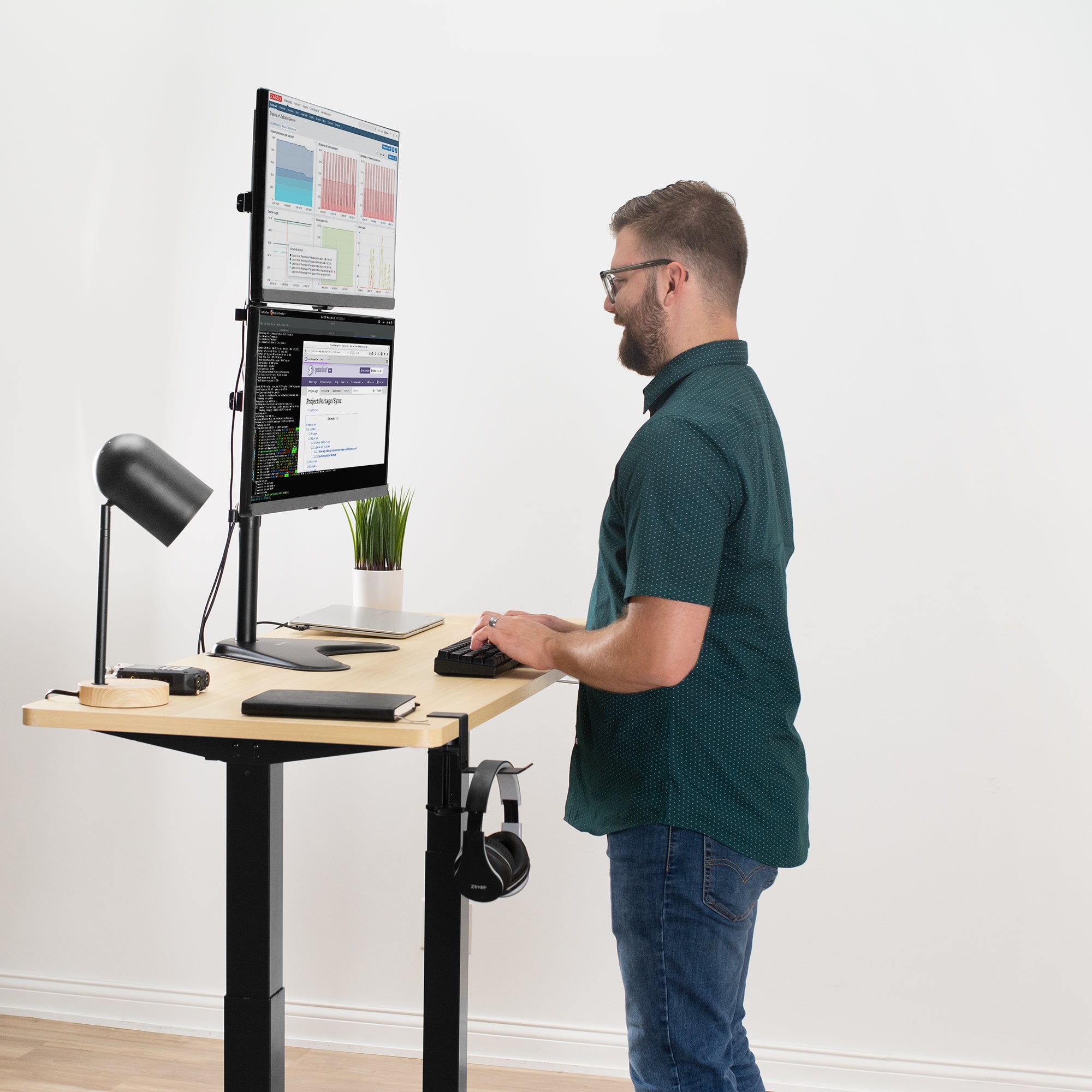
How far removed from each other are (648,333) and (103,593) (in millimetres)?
881

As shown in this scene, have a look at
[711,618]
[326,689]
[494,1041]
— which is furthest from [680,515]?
[494,1041]

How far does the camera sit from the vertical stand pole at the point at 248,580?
200cm

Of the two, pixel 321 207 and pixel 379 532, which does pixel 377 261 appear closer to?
pixel 321 207

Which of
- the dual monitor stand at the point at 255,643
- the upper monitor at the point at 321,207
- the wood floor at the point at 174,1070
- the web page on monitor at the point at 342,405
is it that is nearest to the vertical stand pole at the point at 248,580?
the dual monitor stand at the point at 255,643

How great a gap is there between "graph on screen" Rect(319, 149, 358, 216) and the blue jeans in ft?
3.93

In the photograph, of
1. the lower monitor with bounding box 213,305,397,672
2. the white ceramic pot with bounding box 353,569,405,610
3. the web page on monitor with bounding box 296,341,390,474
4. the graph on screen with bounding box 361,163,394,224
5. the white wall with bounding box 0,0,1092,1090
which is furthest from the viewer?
the white wall with bounding box 0,0,1092,1090

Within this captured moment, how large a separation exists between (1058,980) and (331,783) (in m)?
1.75

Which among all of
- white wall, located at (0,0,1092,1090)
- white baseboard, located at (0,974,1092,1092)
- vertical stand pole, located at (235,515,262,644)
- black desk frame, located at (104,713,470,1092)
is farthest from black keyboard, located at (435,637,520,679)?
white baseboard, located at (0,974,1092,1092)

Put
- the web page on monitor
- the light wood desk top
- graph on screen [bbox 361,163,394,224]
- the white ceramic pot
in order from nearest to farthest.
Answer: the light wood desk top, the web page on monitor, graph on screen [bbox 361,163,394,224], the white ceramic pot

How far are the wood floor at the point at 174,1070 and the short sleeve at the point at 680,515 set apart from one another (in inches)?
67.6

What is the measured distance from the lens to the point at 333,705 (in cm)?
152

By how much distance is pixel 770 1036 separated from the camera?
2838 millimetres

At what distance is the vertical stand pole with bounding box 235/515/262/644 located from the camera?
2004 millimetres

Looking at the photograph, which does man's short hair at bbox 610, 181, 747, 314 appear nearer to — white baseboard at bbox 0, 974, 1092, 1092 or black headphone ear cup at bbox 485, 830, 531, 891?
black headphone ear cup at bbox 485, 830, 531, 891
